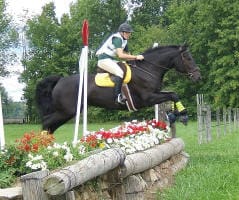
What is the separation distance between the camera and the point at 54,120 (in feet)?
34.1

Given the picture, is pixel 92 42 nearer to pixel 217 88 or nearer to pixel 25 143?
pixel 217 88

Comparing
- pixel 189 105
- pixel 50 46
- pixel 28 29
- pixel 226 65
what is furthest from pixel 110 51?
pixel 28 29

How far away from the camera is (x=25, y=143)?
5035 millimetres

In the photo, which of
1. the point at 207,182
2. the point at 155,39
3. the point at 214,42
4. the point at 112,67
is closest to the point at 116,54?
the point at 112,67

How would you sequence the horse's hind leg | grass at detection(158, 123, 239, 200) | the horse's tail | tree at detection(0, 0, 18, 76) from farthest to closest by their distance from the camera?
tree at detection(0, 0, 18, 76) < the horse's tail < the horse's hind leg < grass at detection(158, 123, 239, 200)

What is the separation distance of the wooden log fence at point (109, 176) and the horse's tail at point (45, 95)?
139 inches

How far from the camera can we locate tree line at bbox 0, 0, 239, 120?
3844cm

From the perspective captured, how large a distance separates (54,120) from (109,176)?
207 inches

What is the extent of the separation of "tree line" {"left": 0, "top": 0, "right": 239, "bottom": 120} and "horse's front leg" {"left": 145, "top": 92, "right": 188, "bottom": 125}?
93.7 feet

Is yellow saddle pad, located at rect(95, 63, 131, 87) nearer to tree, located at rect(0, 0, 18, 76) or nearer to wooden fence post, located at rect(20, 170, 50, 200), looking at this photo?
wooden fence post, located at rect(20, 170, 50, 200)

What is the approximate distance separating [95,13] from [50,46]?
18.2 ft

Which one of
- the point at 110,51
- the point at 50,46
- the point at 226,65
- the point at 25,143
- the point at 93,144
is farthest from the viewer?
the point at 50,46

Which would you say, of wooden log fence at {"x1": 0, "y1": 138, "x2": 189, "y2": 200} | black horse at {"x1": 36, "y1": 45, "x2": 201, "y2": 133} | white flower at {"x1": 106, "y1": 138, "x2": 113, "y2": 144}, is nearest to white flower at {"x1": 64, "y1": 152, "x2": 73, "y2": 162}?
wooden log fence at {"x1": 0, "y1": 138, "x2": 189, "y2": 200}

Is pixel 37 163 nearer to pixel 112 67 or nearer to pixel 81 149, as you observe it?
pixel 81 149
